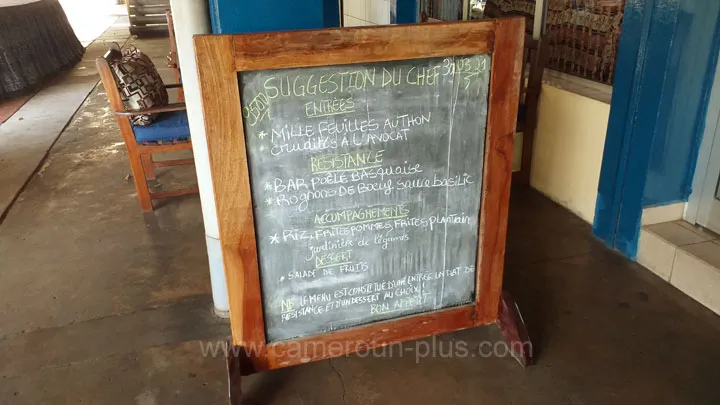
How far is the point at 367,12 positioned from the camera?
5145 millimetres

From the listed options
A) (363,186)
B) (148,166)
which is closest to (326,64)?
(363,186)

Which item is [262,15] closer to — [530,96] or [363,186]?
[363,186]

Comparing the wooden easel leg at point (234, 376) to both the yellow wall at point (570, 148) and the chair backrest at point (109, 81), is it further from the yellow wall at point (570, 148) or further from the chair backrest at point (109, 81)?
the yellow wall at point (570, 148)

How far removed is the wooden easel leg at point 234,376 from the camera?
1.85 m

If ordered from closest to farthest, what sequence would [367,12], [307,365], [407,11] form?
1. [307,365]
2. [407,11]
3. [367,12]

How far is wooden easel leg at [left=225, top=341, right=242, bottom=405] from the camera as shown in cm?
185

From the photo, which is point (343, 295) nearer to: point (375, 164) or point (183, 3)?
point (375, 164)

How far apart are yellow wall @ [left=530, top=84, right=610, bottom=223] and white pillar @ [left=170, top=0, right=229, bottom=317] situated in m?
2.09

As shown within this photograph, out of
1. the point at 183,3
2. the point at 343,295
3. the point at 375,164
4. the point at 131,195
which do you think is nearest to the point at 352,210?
the point at 375,164

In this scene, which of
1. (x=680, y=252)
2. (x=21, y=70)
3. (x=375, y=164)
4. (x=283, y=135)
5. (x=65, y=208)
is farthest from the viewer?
(x=21, y=70)

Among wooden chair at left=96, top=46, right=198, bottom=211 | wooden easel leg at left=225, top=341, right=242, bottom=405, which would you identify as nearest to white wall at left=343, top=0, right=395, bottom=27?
wooden chair at left=96, top=46, right=198, bottom=211

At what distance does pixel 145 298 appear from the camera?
8.68ft

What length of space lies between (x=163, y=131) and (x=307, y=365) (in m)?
1.97

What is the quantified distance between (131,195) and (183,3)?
89.4 inches
